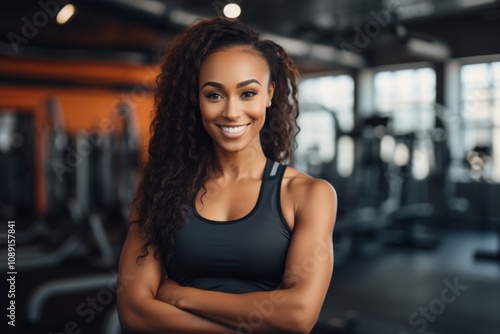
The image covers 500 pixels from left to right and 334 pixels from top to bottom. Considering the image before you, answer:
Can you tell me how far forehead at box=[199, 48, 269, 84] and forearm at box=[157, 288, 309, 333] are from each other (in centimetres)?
42

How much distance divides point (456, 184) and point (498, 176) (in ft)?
2.11

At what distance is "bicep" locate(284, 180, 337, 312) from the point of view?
96 cm

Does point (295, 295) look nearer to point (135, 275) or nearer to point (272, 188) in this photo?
point (272, 188)

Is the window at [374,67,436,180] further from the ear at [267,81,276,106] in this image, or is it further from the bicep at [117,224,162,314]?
the bicep at [117,224,162,314]

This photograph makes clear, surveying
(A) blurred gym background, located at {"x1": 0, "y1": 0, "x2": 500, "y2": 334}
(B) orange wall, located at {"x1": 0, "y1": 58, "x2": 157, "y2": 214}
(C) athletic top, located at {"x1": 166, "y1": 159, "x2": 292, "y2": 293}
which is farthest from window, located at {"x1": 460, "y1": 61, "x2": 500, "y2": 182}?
(B) orange wall, located at {"x1": 0, "y1": 58, "x2": 157, "y2": 214}

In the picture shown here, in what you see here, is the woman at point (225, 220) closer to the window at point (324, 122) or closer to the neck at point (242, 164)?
the neck at point (242, 164)

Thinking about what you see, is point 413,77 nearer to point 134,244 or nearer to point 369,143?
point 369,143

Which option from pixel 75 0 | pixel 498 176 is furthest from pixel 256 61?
pixel 498 176

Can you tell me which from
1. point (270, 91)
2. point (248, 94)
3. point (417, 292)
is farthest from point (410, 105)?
point (248, 94)

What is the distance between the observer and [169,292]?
1.03 metres

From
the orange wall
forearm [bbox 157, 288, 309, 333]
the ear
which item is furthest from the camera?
the orange wall

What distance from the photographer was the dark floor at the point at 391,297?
2715 mm

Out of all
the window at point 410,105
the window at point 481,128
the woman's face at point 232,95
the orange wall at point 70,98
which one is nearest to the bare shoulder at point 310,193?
the woman's face at point 232,95

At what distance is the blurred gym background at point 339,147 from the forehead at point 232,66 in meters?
1.11
